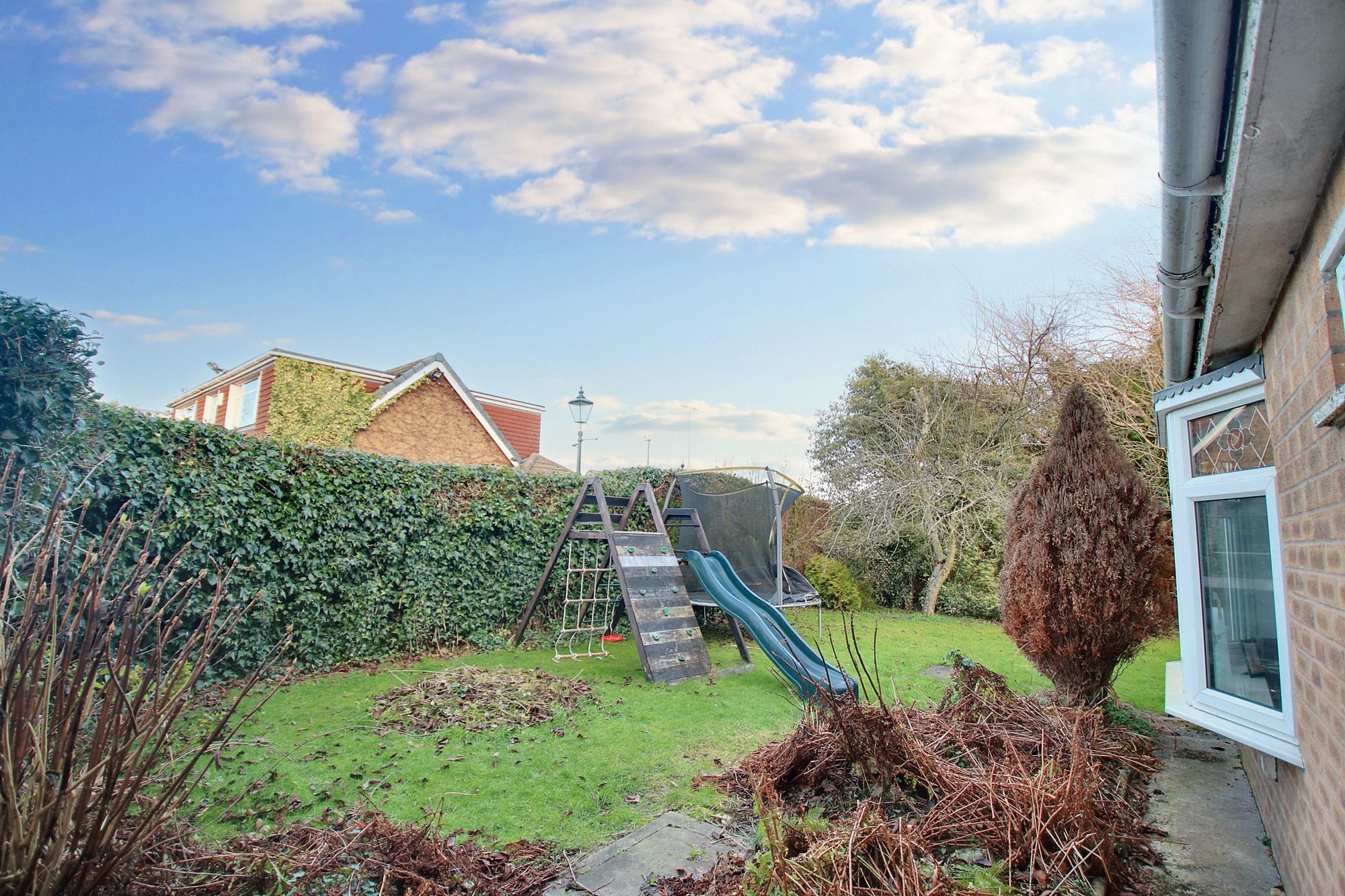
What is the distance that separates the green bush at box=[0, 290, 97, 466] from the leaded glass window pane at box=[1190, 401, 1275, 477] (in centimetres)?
607

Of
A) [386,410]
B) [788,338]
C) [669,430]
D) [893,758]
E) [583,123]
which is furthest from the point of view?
[386,410]

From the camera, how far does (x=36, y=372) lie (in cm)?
388

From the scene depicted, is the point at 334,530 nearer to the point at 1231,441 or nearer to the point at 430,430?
the point at 1231,441

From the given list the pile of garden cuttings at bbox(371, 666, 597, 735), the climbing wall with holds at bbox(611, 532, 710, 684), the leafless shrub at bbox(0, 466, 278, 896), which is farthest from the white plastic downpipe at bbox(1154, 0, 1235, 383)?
the climbing wall with holds at bbox(611, 532, 710, 684)

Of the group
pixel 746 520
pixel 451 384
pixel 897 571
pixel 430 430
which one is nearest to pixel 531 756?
pixel 746 520

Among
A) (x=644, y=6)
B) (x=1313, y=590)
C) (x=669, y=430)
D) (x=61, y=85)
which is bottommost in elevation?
(x=1313, y=590)

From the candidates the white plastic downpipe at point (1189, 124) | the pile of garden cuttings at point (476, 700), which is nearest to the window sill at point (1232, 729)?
the white plastic downpipe at point (1189, 124)

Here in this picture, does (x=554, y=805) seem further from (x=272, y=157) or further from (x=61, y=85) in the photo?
(x=272, y=157)

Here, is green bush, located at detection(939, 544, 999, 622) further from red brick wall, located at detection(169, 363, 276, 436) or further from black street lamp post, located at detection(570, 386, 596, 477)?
red brick wall, located at detection(169, 363, 276, 436)

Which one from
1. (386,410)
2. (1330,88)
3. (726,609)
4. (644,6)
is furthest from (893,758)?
(386,410)

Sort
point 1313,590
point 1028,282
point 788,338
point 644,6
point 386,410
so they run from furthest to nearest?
point 386,410 < point 1028,282 < point 788,338 < point 644,6 < point 1313,590

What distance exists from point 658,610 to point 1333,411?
523 centimetres

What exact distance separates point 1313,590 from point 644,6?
585cm

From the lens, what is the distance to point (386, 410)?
17.4m
